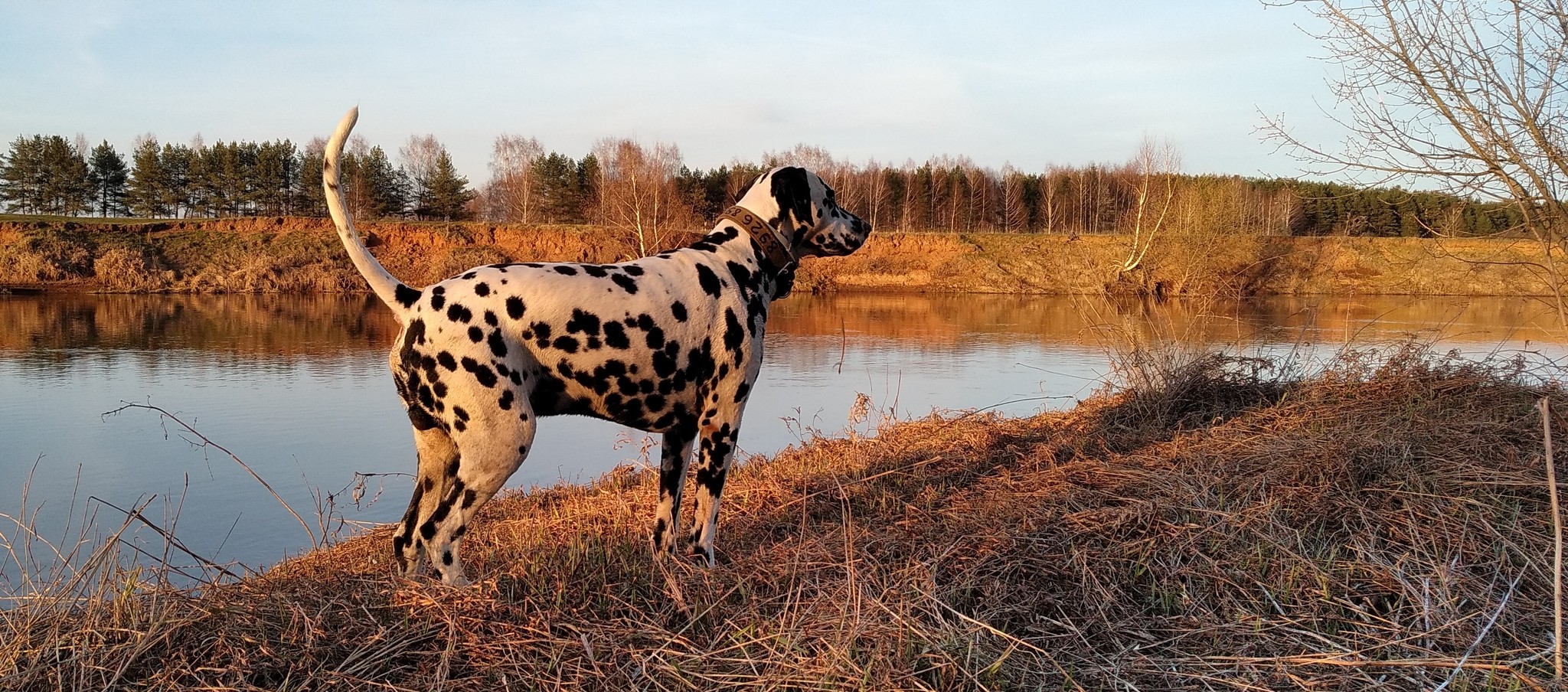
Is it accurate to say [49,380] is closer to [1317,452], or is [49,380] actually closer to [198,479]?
[198,479]

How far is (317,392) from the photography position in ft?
42.0

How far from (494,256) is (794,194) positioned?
41989 millimetres

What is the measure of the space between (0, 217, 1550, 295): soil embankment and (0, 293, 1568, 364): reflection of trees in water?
12.2 ft

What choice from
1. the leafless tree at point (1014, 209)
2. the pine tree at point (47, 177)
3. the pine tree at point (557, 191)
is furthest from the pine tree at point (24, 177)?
the leafless tree at point (1014, 209)

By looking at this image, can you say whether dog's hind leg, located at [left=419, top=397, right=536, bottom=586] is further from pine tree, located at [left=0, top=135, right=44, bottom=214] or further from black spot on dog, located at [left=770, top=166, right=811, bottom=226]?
pine tree, located at [left=0, top=135, right=44, bottom=214]

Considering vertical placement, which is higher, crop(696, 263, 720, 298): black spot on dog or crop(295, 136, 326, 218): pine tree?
crop(295, 136, 326, 218): pine tree

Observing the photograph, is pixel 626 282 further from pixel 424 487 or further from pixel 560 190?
pixel 560 190

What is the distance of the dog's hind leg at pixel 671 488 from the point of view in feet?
13.9

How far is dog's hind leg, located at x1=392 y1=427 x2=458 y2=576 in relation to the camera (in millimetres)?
3861

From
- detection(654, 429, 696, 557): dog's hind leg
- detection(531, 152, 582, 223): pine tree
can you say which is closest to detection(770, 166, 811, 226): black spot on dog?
detection(654, 429, 696, 557): dog's hind leg

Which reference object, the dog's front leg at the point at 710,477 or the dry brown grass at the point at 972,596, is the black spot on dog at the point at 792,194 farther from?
the dry brown grass at the point at 972,596

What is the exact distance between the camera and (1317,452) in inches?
200

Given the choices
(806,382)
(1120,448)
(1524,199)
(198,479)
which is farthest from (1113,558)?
(806,382)

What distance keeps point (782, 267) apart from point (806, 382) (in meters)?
9.50
